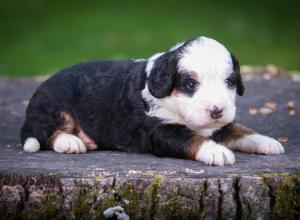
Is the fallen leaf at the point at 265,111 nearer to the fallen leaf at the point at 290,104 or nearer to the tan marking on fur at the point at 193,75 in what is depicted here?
the fallen leaf at the point at 290,104

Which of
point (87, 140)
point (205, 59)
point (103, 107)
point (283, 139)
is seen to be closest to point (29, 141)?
point (87, 140)

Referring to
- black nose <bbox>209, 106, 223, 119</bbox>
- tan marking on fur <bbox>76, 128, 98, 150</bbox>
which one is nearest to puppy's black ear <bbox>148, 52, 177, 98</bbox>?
black nose <bbox>209, 106, 223, 119</bbox>

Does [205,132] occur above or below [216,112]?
below

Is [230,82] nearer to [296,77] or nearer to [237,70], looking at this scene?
[237,70]

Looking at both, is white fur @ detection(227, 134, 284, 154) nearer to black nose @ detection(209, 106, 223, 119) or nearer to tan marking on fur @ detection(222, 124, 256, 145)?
tan marking on fur @ detection(222, 124, 256, 145)

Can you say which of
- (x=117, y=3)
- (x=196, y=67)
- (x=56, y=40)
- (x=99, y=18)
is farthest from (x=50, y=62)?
(x=196, y=67)

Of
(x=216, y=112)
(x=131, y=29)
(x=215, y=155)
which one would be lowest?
(x=215, y=155)

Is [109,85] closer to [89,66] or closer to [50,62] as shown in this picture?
[89,66]
